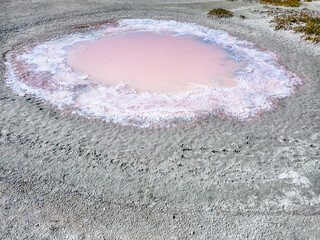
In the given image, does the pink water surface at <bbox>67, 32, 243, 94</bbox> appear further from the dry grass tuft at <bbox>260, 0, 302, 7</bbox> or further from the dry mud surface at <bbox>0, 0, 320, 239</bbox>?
the dry grass tuft at <bbox>260, 0, 302, 7</bbox>

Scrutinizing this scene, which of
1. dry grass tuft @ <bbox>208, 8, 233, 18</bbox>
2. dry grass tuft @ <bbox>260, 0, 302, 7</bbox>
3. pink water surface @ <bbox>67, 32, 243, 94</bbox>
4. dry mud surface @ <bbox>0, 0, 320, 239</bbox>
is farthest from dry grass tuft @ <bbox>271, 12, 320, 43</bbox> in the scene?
dry mud surface @ <bbox>0, 0, 320, 239</bbox>

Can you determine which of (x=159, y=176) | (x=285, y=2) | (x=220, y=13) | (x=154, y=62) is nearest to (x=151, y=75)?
(x=154, y=62)

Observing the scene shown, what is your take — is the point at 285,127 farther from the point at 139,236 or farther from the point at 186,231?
the point at 139,236

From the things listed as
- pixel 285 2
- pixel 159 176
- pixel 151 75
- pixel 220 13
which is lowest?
pixel 159 176

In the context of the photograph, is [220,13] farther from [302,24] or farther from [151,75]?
[151,75]

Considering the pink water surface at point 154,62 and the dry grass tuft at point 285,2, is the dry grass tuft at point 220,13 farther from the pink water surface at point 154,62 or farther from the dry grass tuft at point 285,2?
the dry grass tuft at point 285,2

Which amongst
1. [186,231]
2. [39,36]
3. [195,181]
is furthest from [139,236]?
[39,36]

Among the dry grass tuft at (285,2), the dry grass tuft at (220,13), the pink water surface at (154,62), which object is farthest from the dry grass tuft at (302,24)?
the pink water surface at (154,62)
